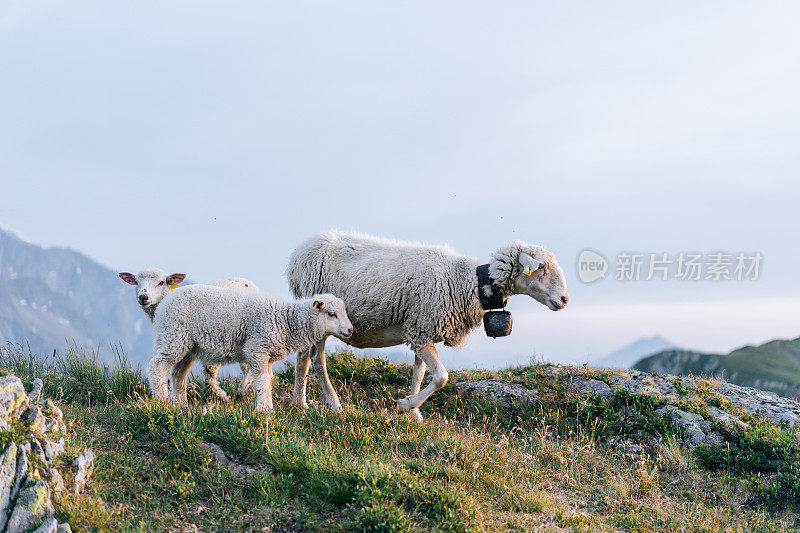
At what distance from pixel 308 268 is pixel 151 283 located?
2596 mm

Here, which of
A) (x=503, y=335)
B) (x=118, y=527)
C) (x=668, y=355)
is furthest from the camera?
(x=668, y=355)

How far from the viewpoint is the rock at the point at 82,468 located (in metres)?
6.78

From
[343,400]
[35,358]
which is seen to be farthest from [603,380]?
[35,358]

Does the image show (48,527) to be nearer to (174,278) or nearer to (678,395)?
(174,278)

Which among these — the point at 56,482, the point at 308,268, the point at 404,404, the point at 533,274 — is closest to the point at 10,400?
the point at 56,482

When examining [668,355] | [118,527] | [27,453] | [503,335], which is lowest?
[668,355]

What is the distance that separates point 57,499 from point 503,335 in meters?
6.51

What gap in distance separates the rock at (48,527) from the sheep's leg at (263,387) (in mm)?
3218

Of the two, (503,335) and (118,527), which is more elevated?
(503,335)

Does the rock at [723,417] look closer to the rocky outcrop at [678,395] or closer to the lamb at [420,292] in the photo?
the rocky outcrop at [678,395]

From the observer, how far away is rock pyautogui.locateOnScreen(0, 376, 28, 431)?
6875mm

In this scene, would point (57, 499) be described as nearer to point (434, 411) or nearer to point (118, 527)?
point (118, 527)

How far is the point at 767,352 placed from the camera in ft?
145

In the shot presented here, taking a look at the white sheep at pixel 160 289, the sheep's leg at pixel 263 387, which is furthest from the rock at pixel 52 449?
the white sheep at pixel 160 289
